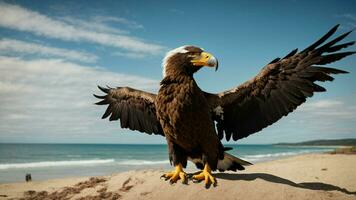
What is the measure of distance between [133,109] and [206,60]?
2.16 m

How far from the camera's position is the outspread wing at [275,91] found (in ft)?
18.7

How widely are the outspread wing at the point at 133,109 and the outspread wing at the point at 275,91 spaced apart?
3.61ft

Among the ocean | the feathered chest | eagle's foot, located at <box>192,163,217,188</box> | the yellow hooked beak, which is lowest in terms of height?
the ocean

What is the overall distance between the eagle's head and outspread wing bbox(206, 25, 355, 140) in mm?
740

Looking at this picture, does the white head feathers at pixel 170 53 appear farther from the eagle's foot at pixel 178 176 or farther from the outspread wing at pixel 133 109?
the eagle's foot at pixel 178 176

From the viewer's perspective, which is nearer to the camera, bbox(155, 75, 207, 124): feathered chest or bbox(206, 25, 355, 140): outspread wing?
bbox(155, 75, 207, 124): feathered chest

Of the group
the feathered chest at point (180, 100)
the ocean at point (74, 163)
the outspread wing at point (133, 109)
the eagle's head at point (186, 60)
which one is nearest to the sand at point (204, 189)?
the outspread wing at point (133, 109)

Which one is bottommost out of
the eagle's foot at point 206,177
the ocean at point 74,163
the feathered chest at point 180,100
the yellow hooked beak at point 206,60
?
the ocean at point 74,163

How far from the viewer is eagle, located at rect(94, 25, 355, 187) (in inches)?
208

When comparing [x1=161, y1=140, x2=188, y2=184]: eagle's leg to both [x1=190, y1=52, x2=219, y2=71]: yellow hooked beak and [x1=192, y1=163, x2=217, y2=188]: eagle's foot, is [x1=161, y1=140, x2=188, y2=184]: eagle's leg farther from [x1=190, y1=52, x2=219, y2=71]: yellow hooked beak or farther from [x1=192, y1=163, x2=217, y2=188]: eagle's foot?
[x1=190, y1=52, x2=219, y2=71]: yellow hooked beak

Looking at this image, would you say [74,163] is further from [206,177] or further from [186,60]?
[186,60]

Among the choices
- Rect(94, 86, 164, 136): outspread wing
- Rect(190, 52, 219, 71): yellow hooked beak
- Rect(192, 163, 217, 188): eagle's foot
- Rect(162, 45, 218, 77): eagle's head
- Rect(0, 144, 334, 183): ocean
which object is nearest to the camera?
Rect(190, 52, 219, 71): yellow hooked beak

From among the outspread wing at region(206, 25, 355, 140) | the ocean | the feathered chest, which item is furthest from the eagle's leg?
the ocean

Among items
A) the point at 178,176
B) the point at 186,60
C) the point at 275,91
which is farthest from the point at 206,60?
the point at 178,176
